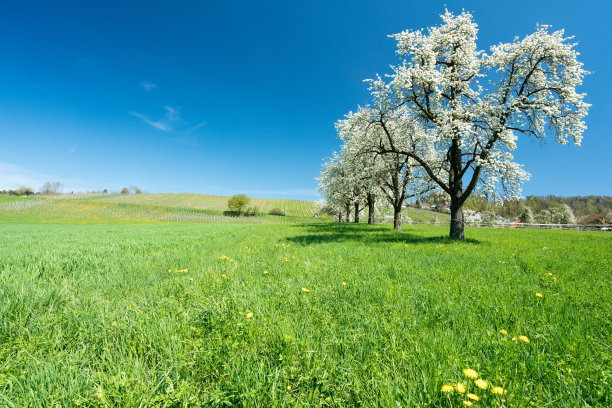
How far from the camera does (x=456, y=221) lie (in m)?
16.0

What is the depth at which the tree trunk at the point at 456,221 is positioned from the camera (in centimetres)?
1561

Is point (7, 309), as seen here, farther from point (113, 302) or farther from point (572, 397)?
point (572, 397)

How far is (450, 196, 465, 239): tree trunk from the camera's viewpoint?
1561 cm

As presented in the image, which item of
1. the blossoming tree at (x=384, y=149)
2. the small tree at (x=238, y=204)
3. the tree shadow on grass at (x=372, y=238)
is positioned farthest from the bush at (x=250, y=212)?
the tree shadow on grass at (x=372, y=238)

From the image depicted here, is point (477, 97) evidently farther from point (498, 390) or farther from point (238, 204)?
point (238, 204)

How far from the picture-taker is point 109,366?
224 centimetres

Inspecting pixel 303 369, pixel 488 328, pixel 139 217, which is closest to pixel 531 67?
pixel 488 328

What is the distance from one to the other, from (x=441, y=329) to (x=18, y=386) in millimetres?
4297

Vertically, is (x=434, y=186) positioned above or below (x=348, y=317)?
above

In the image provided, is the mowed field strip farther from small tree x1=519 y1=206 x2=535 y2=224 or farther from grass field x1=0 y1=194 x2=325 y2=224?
small tree x1=519 y1=206 x2=535 y2=224

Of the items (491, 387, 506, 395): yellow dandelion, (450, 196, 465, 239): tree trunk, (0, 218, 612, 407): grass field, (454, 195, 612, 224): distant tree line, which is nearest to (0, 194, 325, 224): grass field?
(450, 196, 465, 239): tree trunk

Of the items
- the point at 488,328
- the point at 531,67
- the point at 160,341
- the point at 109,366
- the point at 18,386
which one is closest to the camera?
the point at 18,386

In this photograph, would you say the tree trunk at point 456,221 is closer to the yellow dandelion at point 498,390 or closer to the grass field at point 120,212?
the yellow dandelion at point 498,390

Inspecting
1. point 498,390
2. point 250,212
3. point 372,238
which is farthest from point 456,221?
point 250,212
